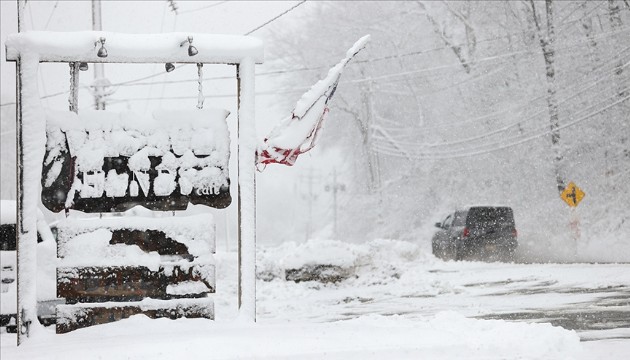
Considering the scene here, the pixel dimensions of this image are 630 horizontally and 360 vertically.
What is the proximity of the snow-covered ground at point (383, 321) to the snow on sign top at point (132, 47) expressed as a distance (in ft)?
9.10

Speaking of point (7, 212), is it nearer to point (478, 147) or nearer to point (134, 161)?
point (134, 161)

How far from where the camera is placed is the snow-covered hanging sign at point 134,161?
29.3ft

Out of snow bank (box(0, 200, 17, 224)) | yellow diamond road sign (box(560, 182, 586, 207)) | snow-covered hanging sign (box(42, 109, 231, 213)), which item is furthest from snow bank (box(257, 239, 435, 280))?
snow-covered hanging sign (box(42, 109, 231, 213))

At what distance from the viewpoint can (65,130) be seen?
899 cm

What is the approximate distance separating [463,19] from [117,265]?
A: 123 feet

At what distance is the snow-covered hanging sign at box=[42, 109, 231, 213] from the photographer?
352 inches

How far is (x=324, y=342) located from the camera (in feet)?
23.3

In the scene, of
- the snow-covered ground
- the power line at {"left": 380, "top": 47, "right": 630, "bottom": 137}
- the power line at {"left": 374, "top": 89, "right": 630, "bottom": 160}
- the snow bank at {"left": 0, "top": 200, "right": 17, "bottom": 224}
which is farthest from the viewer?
the power line at {"left": 374, "top": 89, "right": 630, "bottom": 160}

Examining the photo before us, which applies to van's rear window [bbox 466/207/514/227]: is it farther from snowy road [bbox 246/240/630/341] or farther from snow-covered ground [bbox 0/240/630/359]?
snowy road [bbox 246/240/630/341]

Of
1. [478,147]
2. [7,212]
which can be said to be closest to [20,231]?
[7,212]

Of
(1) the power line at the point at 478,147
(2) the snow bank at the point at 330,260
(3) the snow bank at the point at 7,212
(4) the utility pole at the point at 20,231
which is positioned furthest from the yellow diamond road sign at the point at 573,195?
(4) the utility pole at the point at 20,231

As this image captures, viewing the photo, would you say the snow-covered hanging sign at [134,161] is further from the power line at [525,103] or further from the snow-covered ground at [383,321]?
the power line at [525,103]

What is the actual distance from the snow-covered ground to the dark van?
1.93 meters

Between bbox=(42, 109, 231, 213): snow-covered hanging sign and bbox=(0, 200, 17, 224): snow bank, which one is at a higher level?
bbox=(42, 109, 231, 213): snow-covered hanging sign
